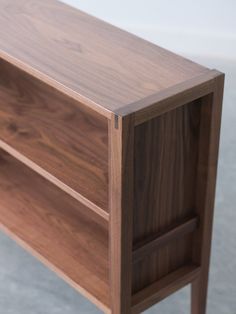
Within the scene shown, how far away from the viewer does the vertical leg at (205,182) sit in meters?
1.93

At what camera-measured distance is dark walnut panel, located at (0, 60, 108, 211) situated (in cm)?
207

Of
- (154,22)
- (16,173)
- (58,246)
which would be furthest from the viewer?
(154,22)

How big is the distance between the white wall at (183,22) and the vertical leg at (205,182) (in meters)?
1.92

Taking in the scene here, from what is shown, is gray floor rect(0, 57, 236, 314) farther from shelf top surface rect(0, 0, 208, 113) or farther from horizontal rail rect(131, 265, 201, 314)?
shelf top surface rect(0, 0, 208, 113)

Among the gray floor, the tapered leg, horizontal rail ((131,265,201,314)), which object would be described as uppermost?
horizontal rail ((131,265,201,314))

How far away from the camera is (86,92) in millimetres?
1821

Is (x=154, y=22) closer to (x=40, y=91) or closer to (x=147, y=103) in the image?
(x=40, y=91)

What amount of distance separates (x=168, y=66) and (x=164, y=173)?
0.83ft

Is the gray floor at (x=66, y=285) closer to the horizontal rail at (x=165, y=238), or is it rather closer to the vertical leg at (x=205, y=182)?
the vertical leg at (x=205, y=182)

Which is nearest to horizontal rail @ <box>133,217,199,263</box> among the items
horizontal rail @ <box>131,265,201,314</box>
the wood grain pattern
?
horizontal rail @ <box>131,265,201,314</box>

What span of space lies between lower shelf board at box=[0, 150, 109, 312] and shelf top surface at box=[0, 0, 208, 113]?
54cm

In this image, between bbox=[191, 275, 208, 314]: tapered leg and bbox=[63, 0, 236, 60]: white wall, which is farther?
bbox=[63, 0, 236, 60]: white wall

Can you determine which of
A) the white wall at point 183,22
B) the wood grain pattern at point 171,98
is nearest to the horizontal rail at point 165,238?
the wood grain pattern at point 171,98

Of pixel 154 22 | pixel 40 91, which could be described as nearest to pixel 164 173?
pixel 40 91
